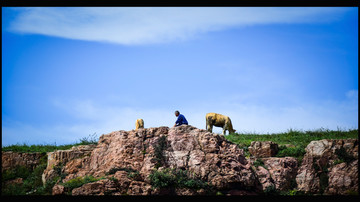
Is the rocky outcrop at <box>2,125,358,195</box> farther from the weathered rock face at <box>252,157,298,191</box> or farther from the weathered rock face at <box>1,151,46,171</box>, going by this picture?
the weathered rock face at <box>1,151,46,171</box>

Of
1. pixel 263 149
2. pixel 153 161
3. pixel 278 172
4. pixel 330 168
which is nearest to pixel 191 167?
pixel 153 161

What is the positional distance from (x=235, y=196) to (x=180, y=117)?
5908mm

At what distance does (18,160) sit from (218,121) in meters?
14.6

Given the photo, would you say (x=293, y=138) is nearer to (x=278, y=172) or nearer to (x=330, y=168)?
(x=330, y=168)

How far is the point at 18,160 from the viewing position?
24125mm

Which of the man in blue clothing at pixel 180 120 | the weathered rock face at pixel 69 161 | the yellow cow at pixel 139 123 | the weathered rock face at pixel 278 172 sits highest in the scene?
the yellow cow at pixel 139 123

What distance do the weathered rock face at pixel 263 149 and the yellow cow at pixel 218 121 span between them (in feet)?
29.5

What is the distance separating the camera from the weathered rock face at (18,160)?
24.0m

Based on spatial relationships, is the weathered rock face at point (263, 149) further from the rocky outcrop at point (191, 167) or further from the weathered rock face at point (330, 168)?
the weathered rock face at point (330, 168)

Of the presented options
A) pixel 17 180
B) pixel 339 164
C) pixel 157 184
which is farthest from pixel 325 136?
pixel 17 180

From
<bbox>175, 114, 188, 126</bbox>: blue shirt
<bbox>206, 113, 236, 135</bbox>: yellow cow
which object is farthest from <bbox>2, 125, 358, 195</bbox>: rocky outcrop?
<bbox>206, 113, 236, 135</bbox>: yellow cow

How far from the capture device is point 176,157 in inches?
711

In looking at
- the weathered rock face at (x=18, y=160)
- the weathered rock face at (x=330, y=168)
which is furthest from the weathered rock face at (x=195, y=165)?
the weathered rock face at (x=18, y=160)

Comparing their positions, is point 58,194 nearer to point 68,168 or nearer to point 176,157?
point 68,168
